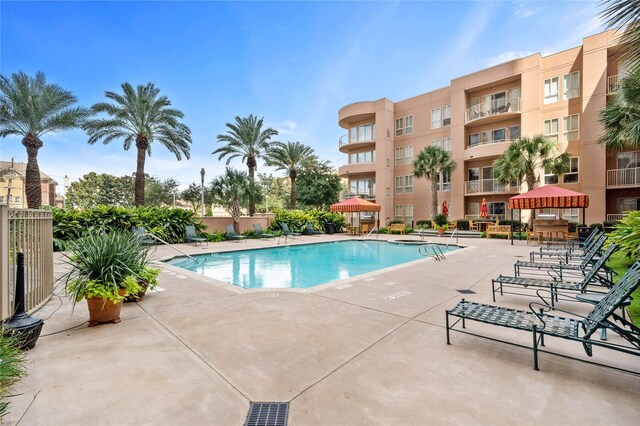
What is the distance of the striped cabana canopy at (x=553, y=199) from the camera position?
13042mm

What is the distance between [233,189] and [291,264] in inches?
411

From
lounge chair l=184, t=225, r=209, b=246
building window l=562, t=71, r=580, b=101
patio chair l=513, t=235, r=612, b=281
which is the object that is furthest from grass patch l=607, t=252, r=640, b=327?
building window l=562, t=71, r=580, b=101

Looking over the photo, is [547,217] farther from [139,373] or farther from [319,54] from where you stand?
[139,373]

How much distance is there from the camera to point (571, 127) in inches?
803

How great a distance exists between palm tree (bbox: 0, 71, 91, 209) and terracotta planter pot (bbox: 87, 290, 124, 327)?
60.6ft

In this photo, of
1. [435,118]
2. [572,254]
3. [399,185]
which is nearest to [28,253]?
[572,254]

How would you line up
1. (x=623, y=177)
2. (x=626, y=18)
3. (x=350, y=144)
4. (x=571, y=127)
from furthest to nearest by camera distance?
1. (x=350, y=144)
2. (x=571, y=127)
3. (x=623, y=177)
4. (x=626, y=18)

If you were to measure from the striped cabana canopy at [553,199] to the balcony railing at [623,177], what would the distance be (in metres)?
8.57

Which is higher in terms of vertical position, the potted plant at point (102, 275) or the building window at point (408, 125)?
the building window at point (408, 125)

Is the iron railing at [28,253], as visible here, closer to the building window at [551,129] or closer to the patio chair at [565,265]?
the patio chair at [565,265]

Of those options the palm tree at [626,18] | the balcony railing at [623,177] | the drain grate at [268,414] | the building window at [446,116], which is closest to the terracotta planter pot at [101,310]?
the drain grate at [268,414]

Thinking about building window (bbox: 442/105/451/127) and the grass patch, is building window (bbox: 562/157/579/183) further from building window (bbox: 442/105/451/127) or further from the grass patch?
the grass patch

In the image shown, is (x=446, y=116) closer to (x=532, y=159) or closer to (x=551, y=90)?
(x=551, y=90)

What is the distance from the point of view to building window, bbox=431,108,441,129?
88.6ft
